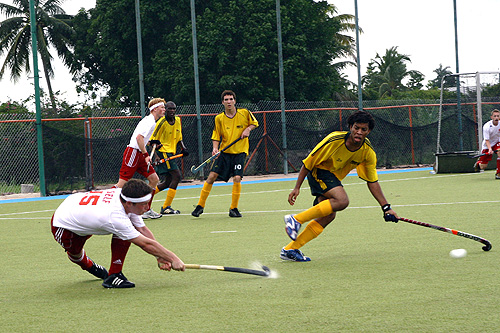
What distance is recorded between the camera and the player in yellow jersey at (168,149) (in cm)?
1150

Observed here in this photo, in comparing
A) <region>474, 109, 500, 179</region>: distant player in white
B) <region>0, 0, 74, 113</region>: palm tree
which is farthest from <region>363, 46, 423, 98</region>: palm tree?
<region>474, 109, 500, 179</region>: distant player in white

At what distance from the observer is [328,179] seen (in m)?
6.57

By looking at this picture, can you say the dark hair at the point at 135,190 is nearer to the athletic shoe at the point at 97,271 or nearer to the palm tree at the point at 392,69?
the athletic shoe at the point at 97,271

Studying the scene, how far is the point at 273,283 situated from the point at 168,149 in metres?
6.32

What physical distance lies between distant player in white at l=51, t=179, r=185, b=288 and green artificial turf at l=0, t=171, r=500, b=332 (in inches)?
9.5

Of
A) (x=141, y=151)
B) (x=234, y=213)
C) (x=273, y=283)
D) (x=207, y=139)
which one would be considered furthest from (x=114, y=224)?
(x=207, y=139)

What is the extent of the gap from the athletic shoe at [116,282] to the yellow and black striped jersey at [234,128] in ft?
18.3

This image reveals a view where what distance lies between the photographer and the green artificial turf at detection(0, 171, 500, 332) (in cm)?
434

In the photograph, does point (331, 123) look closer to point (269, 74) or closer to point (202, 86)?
point (269, 74)

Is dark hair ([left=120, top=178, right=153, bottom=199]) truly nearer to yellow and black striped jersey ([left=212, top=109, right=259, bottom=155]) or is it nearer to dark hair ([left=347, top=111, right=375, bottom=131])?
dark hair ([left=347, top=111, right=375, bottom=131])

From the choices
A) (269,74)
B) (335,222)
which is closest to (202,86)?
(269,74)

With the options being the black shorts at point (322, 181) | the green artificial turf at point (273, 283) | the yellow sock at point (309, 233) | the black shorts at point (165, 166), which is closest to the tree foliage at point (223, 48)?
the black shorts at point (165, 166)

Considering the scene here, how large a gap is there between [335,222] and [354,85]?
3376 cm

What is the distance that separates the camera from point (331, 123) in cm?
2428
